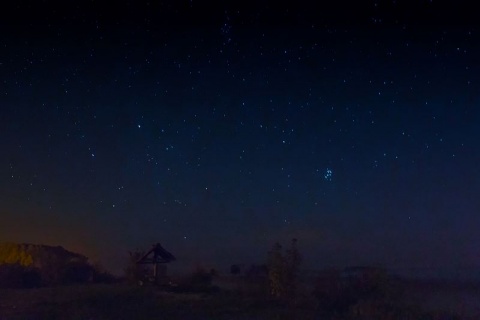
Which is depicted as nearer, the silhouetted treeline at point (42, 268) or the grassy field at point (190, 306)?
the grassy field at point (190, 306)

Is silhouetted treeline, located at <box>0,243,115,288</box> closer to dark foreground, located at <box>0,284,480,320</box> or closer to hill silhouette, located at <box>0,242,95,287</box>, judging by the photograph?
hill silhouette, located at <box>0,242,95,287</box>

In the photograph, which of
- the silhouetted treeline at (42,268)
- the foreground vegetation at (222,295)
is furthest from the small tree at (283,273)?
the silhouetted treeline at (42,268)

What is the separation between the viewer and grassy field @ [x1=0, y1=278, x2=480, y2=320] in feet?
80.5

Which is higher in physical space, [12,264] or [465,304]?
[12,264]

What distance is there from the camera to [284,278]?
29.9 meters

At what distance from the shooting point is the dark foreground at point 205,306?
24594mm

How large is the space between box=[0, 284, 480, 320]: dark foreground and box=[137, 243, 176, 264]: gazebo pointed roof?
3924mm

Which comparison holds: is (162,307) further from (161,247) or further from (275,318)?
(161,247)

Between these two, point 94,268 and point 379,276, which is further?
point 94,268

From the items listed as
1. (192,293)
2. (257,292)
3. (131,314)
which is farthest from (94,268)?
(131,314)

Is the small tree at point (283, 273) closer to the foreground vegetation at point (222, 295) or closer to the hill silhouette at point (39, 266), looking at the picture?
the foreground vegetation at point (222, 295)

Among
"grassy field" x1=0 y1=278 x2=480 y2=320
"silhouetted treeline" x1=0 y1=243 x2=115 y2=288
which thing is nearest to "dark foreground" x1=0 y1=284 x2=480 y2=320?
"grassy field" x1=0 y1=278 x2=480 y2=320

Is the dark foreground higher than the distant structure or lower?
lower

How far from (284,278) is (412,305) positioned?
554 centimetres
